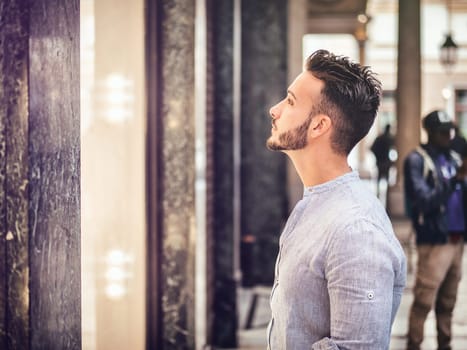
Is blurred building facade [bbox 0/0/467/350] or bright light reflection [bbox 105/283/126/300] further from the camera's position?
bright light reflection [bbox 105/283/126/300]

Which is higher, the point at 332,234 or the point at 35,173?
the point at 35,173

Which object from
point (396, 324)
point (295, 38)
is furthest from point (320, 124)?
point (295, 38)

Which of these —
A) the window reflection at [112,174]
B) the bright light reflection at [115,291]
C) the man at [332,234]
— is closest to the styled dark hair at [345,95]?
the man at [332,234]

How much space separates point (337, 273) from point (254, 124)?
256 inches

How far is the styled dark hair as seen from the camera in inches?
74.1

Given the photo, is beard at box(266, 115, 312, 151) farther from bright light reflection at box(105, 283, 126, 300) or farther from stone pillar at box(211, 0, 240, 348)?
stone pillar at box(211, 0, 240, 348)

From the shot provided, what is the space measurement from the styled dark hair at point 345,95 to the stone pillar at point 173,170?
222 cm

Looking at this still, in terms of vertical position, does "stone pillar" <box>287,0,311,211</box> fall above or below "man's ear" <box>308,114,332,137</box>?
above

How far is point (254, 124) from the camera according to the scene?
8148mm

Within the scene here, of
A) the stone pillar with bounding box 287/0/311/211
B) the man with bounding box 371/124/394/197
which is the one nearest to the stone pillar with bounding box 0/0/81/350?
the stone pillar with bounding box 287/0/311/211

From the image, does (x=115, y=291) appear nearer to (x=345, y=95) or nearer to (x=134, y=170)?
(x=134, y=170)

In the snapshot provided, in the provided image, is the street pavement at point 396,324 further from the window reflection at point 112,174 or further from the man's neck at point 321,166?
the man's neck at point 321,166

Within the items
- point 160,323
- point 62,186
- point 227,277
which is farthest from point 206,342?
point 62,186

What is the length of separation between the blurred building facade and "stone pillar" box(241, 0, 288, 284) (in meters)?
0.01
